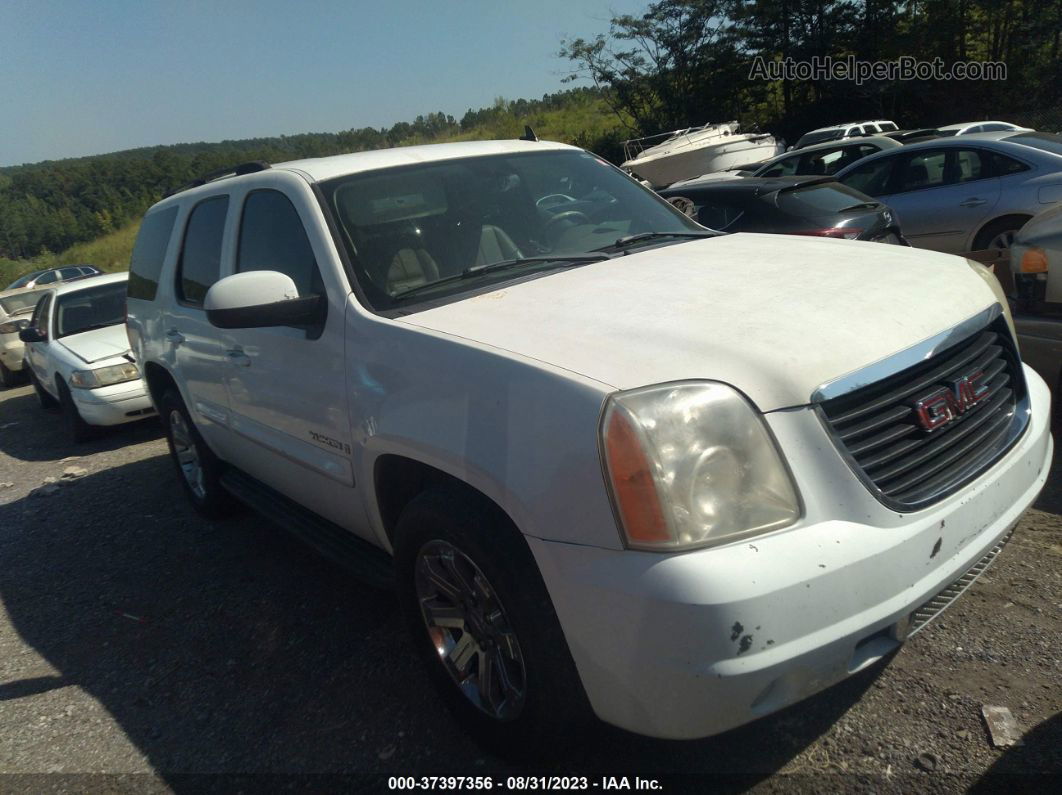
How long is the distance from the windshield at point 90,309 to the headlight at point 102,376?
134 cm

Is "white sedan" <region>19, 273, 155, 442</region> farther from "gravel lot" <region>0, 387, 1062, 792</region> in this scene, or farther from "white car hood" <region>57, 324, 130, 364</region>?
"gravel lot" <region>0, 387, 1062, 792</region>

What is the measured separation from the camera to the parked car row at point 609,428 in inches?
76.8

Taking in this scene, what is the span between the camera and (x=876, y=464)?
212 centimetres

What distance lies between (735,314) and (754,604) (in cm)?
88

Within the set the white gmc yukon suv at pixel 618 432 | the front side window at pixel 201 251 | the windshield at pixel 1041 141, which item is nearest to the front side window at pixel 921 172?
the windshield at pixel 1041 141

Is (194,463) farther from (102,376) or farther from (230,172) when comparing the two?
(102,376)

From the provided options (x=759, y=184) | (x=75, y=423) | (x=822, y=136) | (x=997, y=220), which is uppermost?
(x=759, y=184)

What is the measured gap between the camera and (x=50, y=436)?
9.25 metres

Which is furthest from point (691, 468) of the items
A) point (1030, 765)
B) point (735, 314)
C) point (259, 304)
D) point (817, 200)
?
point (817, 200)

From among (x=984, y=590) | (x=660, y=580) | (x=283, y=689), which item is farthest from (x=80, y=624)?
(x=984, y=590)

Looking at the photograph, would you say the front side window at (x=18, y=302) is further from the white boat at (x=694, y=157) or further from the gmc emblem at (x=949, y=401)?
the gmc emblem at (x=949, y=401)

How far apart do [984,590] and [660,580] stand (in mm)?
2010

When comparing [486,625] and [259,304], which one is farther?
[259,304]

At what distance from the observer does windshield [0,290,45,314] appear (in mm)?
14617
